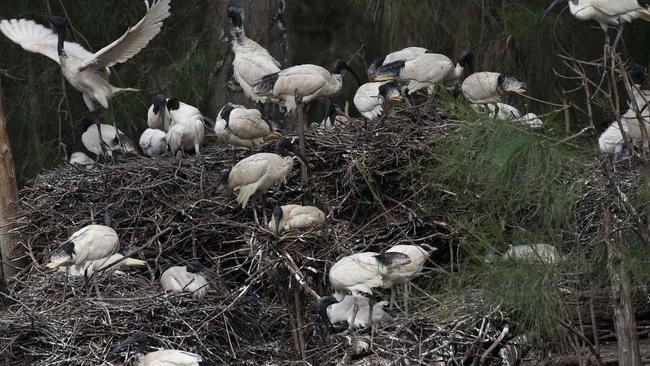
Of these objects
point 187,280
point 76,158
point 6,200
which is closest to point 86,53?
point 76,158

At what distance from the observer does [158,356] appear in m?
7.98

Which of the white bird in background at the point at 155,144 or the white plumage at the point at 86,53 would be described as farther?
the white bird in background at the point at 155,144

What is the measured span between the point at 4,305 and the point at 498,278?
12.7 feet

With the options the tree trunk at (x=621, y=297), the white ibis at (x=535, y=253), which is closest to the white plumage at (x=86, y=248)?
the white ibis at (x=535, y=253)

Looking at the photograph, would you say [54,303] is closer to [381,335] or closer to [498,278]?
[381,335]

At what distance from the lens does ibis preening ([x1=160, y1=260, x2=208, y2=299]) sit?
865 cm

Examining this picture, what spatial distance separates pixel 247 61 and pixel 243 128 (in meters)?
1.01

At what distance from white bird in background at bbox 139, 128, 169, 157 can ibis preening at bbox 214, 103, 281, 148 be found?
736mm

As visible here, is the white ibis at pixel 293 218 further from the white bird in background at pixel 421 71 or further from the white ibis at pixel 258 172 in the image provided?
the white bird in background at pixel 421 71

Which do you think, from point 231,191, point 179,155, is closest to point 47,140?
point 179,155

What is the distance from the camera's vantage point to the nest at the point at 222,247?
27.3ft

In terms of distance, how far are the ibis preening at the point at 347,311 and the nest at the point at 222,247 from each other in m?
0.13

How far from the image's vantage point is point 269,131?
9.88 m

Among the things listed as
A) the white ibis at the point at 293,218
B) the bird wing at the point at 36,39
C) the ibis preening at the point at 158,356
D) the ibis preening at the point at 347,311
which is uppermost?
the bird wing at the point at 36,39
